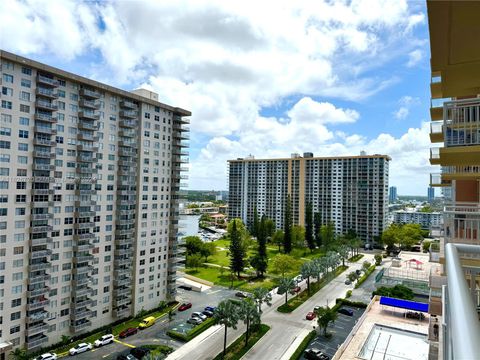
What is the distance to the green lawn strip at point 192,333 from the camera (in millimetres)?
26759

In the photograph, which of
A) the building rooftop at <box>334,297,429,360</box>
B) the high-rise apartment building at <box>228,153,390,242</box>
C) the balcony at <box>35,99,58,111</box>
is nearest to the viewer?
the building rooftop at <box>334,297,429,360</box>

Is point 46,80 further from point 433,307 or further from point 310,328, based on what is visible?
point 310,328

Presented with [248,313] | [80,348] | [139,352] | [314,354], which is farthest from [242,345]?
[80,348]

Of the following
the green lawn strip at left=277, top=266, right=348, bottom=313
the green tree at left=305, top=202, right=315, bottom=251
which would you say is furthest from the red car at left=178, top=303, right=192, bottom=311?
the green tree at left=305, top=202, right=315, bottom=251

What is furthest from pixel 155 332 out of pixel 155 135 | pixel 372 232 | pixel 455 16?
pixel 372 232

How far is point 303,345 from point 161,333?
11948 millimetres

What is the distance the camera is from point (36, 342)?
23.5 meters

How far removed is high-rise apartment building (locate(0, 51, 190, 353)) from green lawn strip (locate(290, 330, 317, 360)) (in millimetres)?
15244

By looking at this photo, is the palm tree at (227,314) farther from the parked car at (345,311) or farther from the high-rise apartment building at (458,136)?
the high-rise apartment building at (458,136)

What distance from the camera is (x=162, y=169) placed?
34.3 m

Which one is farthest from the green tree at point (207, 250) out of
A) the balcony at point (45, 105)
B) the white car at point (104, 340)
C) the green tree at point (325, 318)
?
the balcony at point (45, 105)

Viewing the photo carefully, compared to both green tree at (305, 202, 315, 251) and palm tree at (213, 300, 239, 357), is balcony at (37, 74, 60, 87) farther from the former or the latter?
green tree at (305, 202, 315, 251)

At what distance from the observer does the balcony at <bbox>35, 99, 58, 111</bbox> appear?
2381cm

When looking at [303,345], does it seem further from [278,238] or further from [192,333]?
[278,238]
